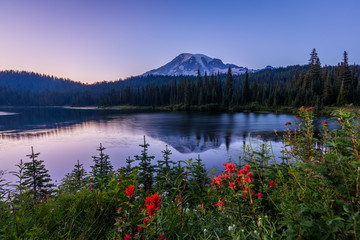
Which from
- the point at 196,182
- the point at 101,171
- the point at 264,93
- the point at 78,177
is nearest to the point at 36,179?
the point at 78,177

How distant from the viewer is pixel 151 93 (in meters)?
126

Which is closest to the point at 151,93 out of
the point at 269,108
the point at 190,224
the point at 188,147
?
the point at 269,108

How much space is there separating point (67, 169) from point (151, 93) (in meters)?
114

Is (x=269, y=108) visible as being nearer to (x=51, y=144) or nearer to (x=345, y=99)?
(x=345, y=99)

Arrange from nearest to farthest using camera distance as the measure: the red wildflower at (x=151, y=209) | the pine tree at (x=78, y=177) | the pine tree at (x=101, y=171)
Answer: the red wildflower at (x=151, y=209), the pine tree at (x=78, y=177), the pine tree at (x=101, y=171)

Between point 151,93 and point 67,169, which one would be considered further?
point 151,93

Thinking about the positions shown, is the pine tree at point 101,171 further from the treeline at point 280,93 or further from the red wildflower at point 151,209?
the treeline at point 280,93

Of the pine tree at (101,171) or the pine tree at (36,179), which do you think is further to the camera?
the pine tree at (36,179)

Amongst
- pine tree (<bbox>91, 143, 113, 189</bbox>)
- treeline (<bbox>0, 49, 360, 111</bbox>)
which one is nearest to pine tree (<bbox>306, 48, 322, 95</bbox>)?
treeline (<bbox>0, 49, 360, 111</bbox>)

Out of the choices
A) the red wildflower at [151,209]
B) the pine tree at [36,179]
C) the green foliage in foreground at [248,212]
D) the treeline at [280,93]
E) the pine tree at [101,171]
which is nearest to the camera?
the red wildflower at [151,209]

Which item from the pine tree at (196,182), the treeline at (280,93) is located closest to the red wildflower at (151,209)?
the pine tree at (196,182)

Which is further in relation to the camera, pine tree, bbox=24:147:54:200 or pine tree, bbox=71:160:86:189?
pine tree, bbox=24:147:54:200

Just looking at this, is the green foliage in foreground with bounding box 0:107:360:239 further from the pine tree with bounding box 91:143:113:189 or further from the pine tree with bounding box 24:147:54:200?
the pine tree with bounding box 24:147:54:200

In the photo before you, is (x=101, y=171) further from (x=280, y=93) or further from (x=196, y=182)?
(x=280, y=93)
